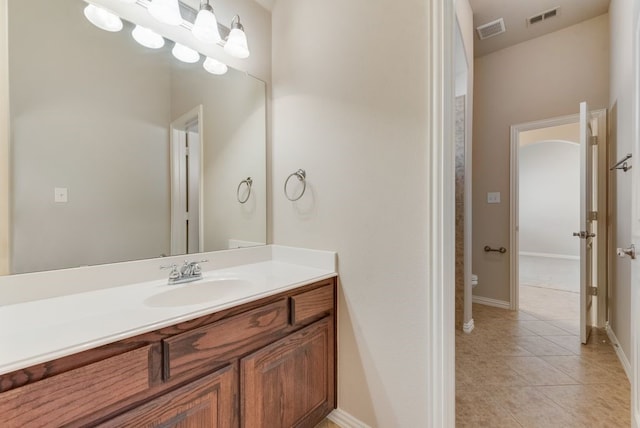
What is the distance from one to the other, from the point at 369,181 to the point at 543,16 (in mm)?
2816

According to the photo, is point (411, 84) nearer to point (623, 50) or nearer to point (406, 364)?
point (406, 364)

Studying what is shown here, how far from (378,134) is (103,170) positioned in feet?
4.07

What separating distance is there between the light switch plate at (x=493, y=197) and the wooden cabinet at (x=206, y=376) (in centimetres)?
265

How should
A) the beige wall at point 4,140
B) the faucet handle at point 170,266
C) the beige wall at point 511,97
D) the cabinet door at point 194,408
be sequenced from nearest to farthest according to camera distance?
1. the cabinet door at point 194,408
2. the beige wall at point 4,140
3. the faucet handle at point 170,266
4. the beige wall at point 511,97

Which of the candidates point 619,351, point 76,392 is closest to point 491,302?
point 619,351

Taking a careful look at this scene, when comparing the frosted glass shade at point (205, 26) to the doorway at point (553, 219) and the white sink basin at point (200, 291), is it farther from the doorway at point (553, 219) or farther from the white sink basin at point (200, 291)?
the doorway at point (553, 219)

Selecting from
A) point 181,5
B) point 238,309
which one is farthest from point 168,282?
point 181,5

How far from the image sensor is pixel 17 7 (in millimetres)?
1013

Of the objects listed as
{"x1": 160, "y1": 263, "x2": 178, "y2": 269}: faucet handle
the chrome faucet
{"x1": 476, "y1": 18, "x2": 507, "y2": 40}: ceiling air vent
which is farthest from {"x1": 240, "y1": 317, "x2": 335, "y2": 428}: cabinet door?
{"x1": 476, "y1": 18, "x2": 507, "y2": 40}: ceiling air vent

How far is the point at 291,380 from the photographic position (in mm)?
1207

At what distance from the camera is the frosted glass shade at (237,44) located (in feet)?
4.98

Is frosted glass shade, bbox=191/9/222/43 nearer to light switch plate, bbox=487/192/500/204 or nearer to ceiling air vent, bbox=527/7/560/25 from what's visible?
ceiling air vent, bbox=527/7/560/25

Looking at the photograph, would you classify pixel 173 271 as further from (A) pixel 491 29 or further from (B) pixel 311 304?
(A) pixel 491 29

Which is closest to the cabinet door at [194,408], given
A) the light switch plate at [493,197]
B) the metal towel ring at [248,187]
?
the metal towel ring at [248,187]
